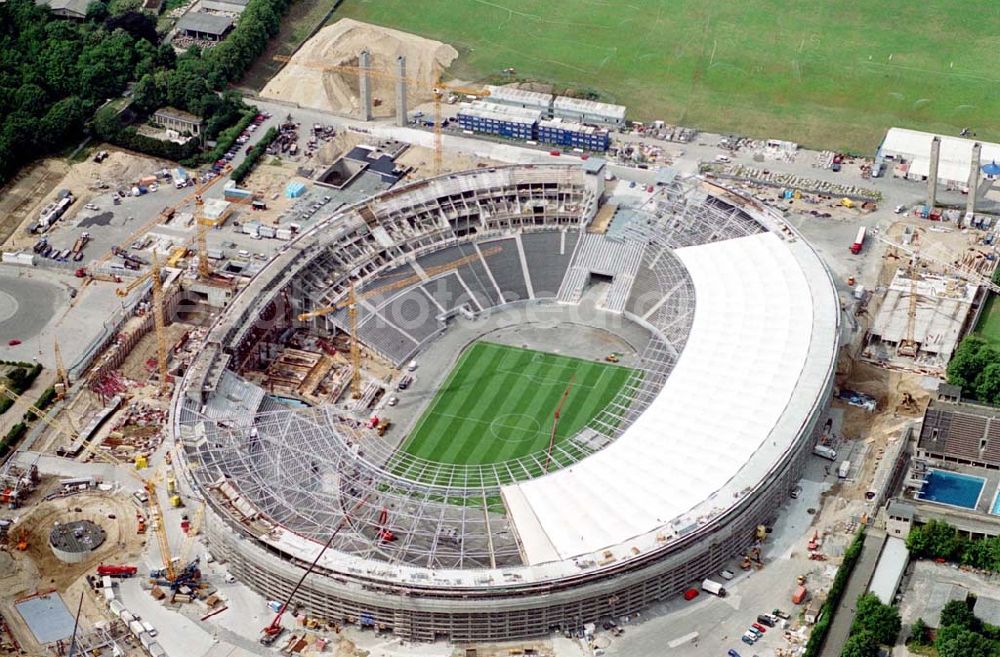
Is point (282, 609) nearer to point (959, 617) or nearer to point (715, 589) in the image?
point (715, 589)

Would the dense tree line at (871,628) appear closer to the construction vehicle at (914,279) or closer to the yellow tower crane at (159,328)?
the construction vehicle at (914,279)

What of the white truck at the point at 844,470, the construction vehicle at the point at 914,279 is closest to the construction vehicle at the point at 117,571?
the white truck at the point at 844,470

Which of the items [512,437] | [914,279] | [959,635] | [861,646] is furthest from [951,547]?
[914,279]

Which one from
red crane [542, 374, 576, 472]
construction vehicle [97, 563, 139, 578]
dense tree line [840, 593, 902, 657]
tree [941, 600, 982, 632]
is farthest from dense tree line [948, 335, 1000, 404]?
construction vehicle [97, 563, 139, 578]

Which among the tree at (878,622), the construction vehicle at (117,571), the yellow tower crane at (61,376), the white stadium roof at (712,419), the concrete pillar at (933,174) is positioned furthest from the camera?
the concrete pillar at (933,174)

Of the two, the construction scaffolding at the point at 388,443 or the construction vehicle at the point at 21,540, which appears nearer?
the construction scaffolding at the point at 388,443

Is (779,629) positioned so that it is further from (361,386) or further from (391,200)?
(391,200)
